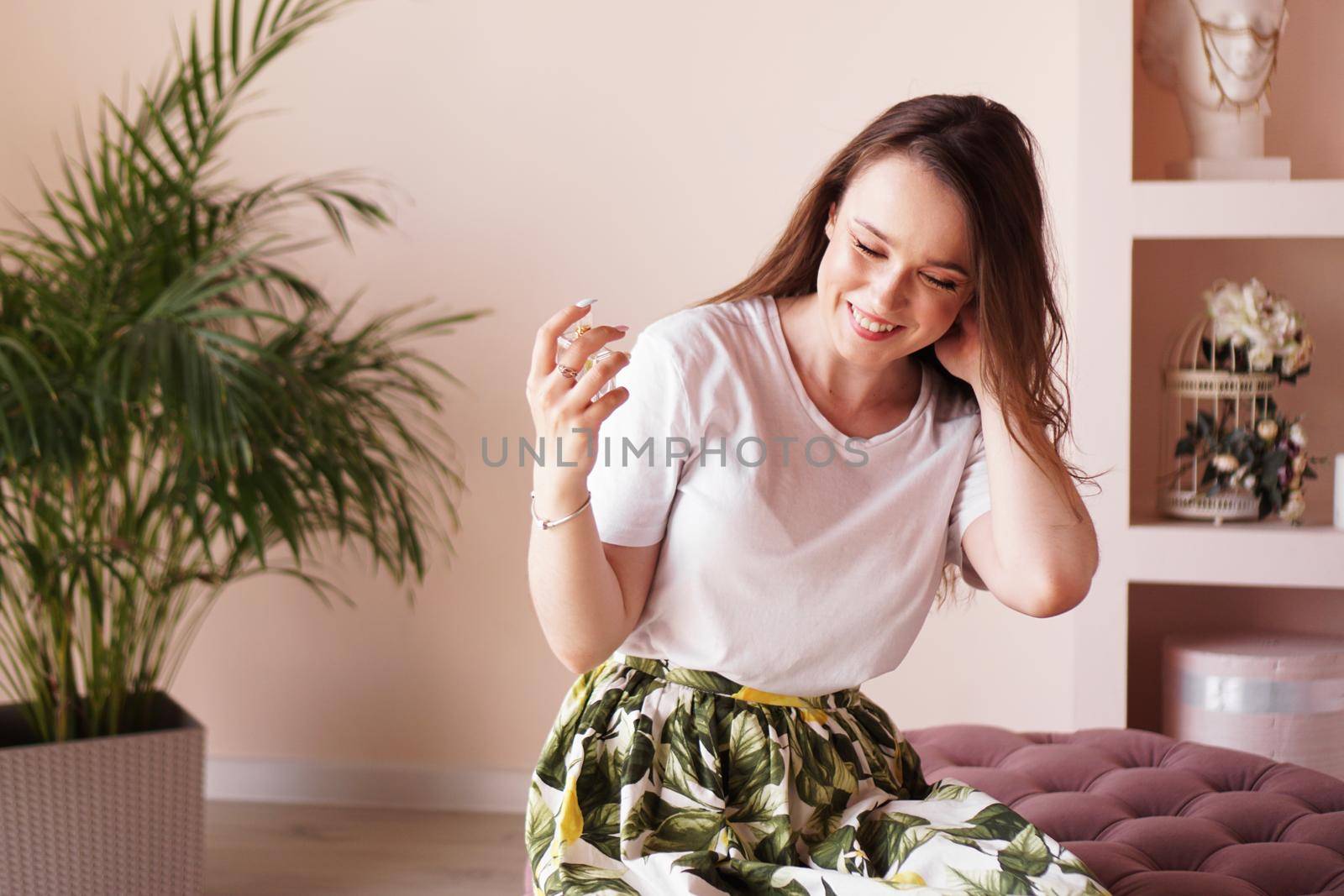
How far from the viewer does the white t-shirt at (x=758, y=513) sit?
4.01ft

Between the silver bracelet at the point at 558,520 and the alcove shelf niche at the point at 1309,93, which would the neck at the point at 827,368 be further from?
the alcove shelf niche at the point at 1309,93

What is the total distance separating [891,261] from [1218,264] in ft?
5.62

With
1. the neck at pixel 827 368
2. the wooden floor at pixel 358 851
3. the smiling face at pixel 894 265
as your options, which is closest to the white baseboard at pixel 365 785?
the wooden floor at pixel 358 851

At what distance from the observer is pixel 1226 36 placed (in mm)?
2316

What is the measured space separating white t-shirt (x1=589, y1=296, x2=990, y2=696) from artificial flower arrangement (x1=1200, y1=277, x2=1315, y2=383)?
1342 mm

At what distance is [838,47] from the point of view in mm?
2648

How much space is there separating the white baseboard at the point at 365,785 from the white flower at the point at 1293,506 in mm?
1745

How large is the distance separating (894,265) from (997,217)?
109 mm

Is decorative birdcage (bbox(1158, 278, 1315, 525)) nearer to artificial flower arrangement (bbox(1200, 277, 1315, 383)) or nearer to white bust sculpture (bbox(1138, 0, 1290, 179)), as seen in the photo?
artificial flower arrangement (bbox(1200, 277, 1315, 383))

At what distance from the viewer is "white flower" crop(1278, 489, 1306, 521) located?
2.39m

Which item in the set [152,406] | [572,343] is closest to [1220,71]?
[572,343]

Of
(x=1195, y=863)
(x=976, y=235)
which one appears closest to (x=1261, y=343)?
(x=1195, y=863)

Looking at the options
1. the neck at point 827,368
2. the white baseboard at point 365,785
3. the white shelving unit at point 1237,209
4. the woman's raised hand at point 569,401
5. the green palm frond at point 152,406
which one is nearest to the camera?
the woman's raised hand at point 569,401

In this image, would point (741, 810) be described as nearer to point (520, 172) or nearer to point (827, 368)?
point (827, 368)
